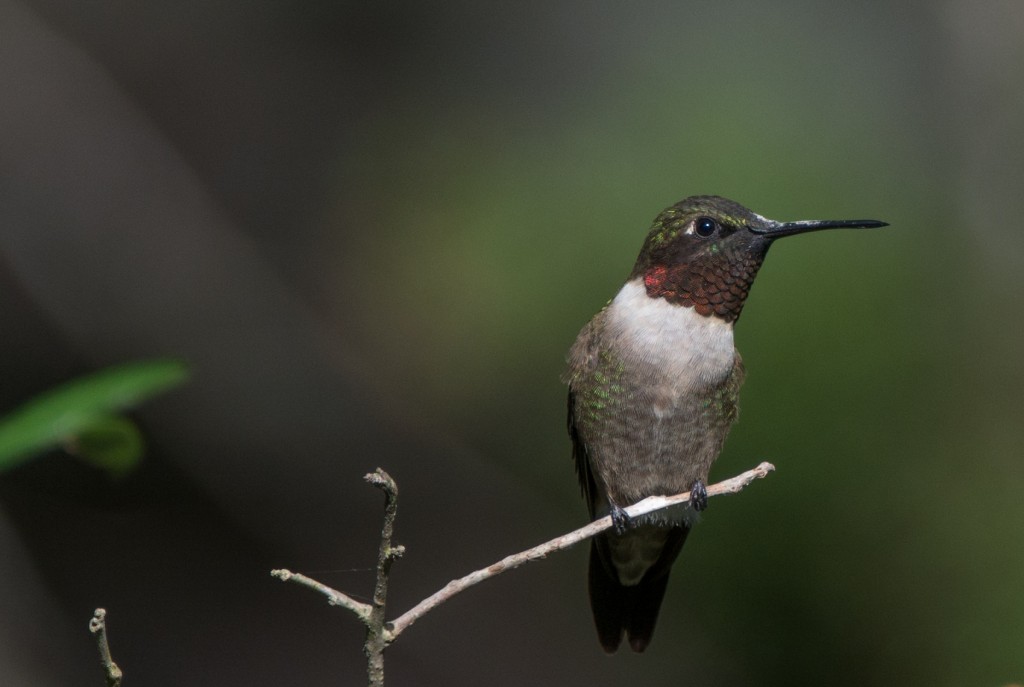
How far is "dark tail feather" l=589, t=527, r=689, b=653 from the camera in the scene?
337cm

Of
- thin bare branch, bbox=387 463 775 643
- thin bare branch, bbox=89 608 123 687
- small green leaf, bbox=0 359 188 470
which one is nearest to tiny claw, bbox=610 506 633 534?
thin bare branch, bbox=387 463 775 643

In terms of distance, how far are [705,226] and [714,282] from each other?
145 millimetres

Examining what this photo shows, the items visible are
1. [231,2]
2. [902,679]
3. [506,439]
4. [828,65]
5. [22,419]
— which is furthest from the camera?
[231,2]

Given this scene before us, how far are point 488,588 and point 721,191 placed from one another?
114 inches

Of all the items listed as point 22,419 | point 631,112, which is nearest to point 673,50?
point 631,112

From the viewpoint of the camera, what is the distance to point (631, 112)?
6512mm

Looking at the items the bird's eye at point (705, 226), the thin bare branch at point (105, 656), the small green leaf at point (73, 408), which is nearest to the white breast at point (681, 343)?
the bird's eye at point (705, 226)

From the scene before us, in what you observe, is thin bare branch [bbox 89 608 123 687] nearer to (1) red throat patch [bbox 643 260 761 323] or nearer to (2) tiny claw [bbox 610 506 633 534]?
(2) tiny claw [bbox 610 506 633 534]

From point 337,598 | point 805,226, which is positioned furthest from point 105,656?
point 805,226

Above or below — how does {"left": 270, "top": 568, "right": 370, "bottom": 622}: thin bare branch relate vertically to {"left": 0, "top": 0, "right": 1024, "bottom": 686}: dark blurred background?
above

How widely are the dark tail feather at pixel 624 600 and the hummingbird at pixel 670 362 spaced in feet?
0.75

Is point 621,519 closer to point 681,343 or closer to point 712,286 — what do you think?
point 681,343

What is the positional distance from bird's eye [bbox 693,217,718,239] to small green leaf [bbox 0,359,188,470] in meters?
1.39

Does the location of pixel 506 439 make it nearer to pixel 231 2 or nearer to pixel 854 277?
pixel 854 277
